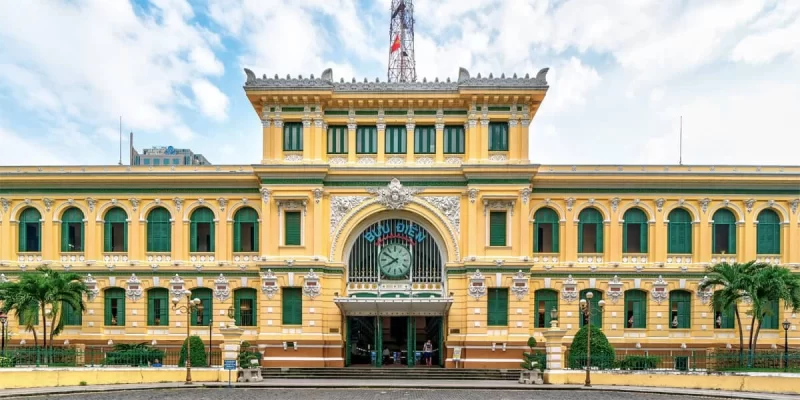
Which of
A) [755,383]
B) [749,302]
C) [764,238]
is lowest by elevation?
[755,383]

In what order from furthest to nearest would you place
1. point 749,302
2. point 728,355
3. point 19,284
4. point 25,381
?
point 749,302
point 19,284
point 728,355
point 25,381

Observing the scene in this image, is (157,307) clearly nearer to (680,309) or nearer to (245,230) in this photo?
(245,230)

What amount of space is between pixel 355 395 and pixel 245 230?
16.0m

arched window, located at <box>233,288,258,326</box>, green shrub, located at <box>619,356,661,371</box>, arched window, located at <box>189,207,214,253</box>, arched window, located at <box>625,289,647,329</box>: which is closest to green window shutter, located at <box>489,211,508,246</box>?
arched window, located at <box>625,289,647,329</box>

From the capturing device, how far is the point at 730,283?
37.6m

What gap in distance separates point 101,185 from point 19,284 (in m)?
8.46

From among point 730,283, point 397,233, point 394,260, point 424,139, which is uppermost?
point 424,139

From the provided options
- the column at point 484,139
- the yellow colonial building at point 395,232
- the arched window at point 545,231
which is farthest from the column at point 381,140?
the arched window at point 545,231

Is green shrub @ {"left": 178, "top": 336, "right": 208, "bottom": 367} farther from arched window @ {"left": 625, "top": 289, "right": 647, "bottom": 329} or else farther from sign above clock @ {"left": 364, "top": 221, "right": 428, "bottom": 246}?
arched window @ {"left": 625, "top": 289, "right": 647, "bottom": 329}

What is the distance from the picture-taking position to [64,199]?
43719mm

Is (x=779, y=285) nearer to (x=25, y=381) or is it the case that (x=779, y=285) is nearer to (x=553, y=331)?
(x=553, y=331)

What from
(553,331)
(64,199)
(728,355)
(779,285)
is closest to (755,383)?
(728,355)

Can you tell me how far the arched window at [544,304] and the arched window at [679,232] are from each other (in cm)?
752

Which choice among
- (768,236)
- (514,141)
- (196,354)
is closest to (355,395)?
(196,354)
